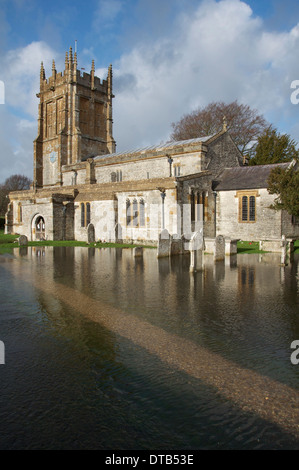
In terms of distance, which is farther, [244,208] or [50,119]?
[50,119]

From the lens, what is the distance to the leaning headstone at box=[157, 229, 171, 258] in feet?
65.0

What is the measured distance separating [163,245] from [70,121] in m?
30.9

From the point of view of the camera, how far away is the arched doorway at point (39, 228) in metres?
33.3

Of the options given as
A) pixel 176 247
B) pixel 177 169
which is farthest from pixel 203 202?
pixel 176 247

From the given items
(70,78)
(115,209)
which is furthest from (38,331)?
(70,78)

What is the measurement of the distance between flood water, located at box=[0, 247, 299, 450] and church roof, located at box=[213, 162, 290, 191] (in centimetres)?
1854

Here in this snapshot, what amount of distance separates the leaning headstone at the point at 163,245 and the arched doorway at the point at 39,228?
54.1 feet

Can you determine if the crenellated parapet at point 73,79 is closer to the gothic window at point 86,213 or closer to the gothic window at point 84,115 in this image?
the gothic window at point 84,115

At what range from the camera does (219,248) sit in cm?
1847

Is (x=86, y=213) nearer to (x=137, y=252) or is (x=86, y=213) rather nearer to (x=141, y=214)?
(x=141, y=214)

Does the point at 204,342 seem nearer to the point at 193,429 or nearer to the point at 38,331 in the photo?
the point at 193,429

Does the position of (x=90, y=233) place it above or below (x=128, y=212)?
below

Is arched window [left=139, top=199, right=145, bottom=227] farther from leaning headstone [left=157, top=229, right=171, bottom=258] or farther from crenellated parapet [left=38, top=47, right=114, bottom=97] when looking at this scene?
crenellated parapet [left=38, top=47, right=114, bottom=97]
